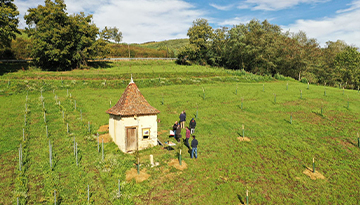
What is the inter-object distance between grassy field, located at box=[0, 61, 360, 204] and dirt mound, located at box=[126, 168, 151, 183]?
1.46 feet

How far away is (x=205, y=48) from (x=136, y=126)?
239ft

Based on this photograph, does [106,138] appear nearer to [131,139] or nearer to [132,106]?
[131,139]

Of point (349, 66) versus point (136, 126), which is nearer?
point (136, 126)

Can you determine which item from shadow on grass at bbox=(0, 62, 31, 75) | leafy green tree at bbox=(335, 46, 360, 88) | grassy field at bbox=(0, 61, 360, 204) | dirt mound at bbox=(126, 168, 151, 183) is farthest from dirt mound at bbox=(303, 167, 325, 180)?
leafy green tree at bbox=(335, 46, 360, 88)

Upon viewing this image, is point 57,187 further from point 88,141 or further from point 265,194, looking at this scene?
point 265,194

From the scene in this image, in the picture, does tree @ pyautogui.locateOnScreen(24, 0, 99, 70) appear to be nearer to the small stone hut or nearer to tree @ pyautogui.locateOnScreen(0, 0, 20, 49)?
tree @ pyautogui.locateOnScreen(0, 0, 20, 49)

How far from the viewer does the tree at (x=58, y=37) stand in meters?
51.1

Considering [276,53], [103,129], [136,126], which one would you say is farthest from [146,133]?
[276,53]

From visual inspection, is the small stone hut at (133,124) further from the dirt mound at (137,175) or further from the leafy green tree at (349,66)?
the leafy green tree at (349,66)

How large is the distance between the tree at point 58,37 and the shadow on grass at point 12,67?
3.20 meters

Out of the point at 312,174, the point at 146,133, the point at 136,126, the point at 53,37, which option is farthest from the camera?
the point at 53,37

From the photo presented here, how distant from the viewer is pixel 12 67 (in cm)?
5338

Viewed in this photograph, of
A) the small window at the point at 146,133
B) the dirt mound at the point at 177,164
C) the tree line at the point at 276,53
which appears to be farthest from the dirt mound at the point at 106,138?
the tree line at the point at 276,53

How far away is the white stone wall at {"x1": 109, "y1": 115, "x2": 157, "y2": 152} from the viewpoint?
2017 centimetres
